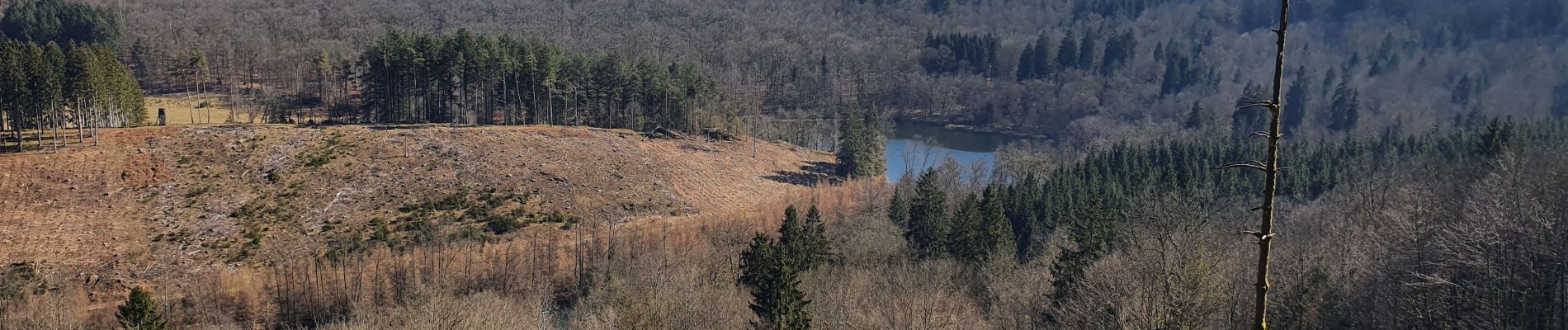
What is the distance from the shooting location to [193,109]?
95188 millimetres

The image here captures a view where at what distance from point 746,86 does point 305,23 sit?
86.9 m

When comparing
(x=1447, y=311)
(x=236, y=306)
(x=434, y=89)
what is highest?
(x=434, y=89)

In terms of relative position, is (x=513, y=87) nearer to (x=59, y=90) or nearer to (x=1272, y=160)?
(x=59, y=90)

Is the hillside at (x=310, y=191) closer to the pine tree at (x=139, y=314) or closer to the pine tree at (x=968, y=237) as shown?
the pine tree at (x=139, y=314)

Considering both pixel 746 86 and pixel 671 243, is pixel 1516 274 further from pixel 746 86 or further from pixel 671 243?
pixel 746 86

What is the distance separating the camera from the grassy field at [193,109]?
8575 centimetres

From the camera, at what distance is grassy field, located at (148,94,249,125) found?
85.8 m

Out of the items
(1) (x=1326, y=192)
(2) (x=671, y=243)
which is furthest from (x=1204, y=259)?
(1) (x=1326, y=192)

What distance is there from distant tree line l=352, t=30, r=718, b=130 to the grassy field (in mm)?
10982

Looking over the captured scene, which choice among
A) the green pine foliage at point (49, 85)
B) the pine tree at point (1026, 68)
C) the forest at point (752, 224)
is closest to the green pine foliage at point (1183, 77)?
the pine tree at point (1026, 68)

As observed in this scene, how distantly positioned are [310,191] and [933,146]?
97.7 m

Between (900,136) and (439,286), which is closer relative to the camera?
(439,286)

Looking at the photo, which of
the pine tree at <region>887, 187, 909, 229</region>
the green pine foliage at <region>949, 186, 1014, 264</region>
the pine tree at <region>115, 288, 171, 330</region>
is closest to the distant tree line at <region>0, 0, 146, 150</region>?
the pine tree at <region>115, 288, 171, 330</region>

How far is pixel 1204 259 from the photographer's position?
3231 centimetres
